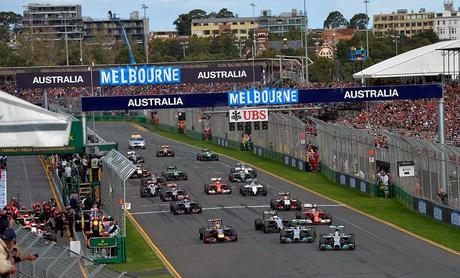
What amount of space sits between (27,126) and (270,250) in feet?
94.8

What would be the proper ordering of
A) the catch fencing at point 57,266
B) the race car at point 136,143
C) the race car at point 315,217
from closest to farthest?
the catch fencing at point 57,266, the race car at point 315,217, the race car at point 136,143

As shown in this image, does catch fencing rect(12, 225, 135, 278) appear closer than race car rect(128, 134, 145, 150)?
Yes

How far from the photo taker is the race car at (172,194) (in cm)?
5586

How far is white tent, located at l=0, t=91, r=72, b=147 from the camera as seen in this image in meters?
10.4

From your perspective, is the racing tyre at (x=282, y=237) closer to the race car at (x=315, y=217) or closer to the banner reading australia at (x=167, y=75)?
the race car at (x=315, y=217)

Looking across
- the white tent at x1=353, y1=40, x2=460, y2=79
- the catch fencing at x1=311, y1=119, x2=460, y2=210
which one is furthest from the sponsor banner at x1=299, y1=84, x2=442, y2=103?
the white tent at x1=353, y1=40, x2=460, y2=79

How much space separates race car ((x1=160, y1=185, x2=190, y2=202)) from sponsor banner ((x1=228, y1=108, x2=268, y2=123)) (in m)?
4.69

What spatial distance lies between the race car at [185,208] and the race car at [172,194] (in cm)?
383

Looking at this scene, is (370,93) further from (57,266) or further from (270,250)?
(57,266)

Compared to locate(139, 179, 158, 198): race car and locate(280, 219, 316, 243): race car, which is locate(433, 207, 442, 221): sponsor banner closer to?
locate(280, 219, 316, 243): race car

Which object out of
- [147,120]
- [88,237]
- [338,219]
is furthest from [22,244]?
[147,120]

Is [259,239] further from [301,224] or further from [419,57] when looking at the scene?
[419,57]

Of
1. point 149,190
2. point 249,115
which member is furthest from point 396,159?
point 149,190

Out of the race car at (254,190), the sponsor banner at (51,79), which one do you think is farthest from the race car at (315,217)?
the sponsor banner at (51,79)
